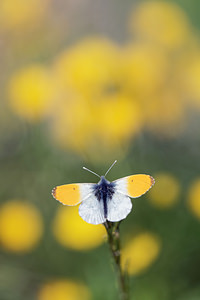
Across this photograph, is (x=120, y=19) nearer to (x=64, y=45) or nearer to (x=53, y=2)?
(x=53, y=2)

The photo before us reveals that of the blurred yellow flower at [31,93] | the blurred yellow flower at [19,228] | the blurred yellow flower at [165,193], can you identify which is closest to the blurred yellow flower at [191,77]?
the blurred yellow flower at [165,193]

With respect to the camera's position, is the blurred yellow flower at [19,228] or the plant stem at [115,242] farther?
the blurred yellow flower at [19,228]

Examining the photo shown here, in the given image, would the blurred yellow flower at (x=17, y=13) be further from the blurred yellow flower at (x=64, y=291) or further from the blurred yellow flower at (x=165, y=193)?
the blurred yellow flower at (x=64, y=291)

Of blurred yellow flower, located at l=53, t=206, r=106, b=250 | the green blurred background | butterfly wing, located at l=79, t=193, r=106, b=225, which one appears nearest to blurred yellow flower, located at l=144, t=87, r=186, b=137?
the green blurred background

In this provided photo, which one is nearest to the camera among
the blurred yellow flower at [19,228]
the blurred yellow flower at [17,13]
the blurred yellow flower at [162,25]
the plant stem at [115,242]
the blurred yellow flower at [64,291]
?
the plant stem at [115,242]

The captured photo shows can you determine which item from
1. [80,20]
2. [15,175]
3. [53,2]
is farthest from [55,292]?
[53,2]

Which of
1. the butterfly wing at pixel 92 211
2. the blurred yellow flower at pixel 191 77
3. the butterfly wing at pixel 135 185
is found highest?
the blurred yellow flower at pixel 191 77

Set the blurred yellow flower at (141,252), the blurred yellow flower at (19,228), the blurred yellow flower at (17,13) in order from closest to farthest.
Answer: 1. the blurred yellow flower at (141,252)
2. the blurred yellow flower at (19,228)
3. the blurred yellow flower at (17,13)
